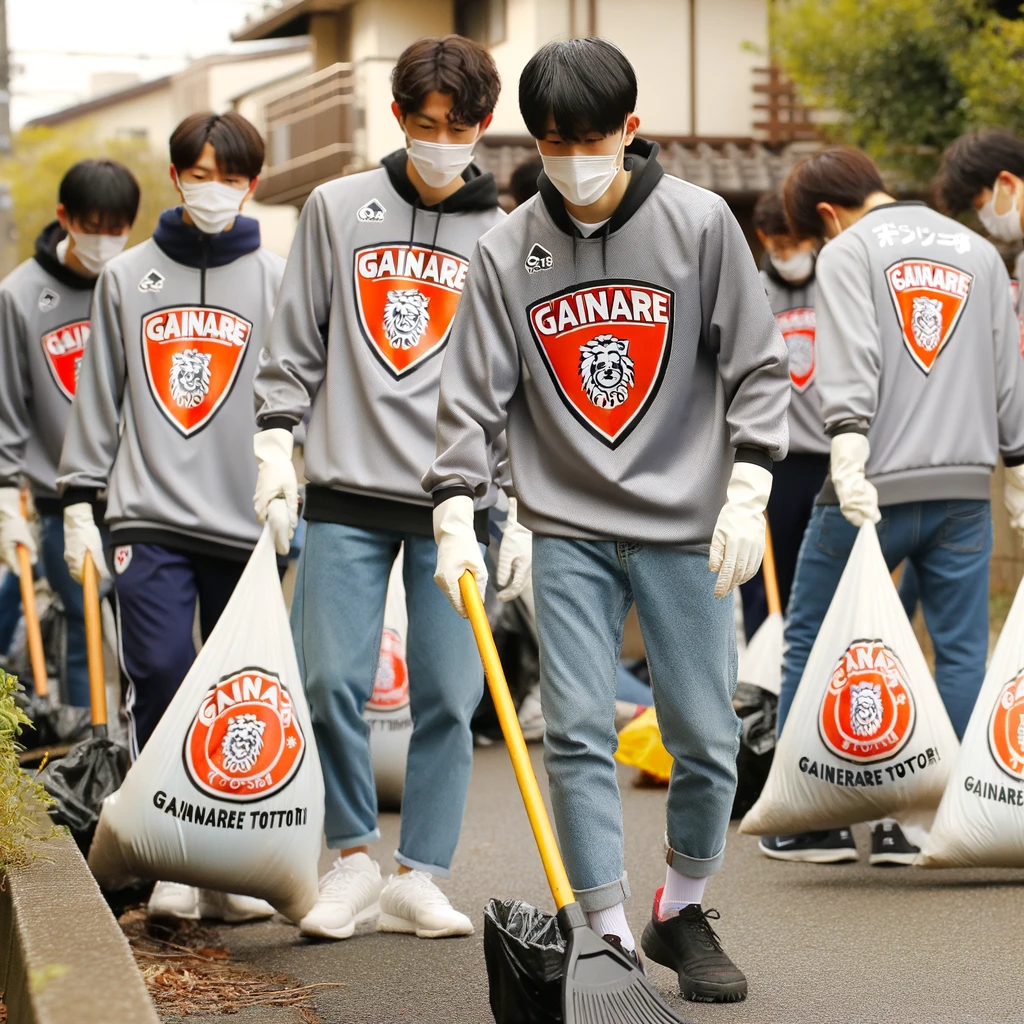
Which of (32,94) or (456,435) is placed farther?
(32,94)

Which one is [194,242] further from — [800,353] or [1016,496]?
[800,353]

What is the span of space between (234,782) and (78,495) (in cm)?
124

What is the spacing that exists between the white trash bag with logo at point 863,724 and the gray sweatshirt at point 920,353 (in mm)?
351

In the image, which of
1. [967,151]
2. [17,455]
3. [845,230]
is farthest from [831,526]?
[17,455]

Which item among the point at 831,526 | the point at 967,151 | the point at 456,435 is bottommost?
the point at 831,526

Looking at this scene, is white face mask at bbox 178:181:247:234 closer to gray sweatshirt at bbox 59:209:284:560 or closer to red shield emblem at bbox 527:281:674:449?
gray sweatshirt at bbox 59:209:284:560

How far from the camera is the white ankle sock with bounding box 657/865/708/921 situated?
12.1ft

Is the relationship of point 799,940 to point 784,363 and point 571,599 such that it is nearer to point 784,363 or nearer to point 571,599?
point 571,599

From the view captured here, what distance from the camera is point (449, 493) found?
11.5ft

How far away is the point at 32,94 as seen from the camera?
5050cm

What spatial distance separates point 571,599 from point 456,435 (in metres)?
0.42

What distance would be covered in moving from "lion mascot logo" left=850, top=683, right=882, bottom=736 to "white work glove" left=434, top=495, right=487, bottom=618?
1.67 meters

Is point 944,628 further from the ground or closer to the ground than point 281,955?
further from the ground

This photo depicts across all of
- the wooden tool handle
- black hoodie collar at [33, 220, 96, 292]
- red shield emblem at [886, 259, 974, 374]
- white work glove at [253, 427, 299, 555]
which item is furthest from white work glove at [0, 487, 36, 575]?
red shield emblem at [886, 259, 974, 374]
